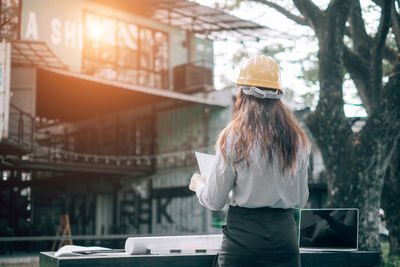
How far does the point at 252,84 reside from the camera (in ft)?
9.16

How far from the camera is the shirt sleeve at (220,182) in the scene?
2631 mm

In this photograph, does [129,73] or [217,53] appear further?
[217,53]

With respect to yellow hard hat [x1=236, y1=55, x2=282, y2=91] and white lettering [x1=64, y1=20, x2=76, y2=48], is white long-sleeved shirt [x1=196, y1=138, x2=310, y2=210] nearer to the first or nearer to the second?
yellow hard hat [x1=236, y1=55, x2=282, y2=91]

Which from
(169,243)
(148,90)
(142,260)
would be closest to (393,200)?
(169,243)

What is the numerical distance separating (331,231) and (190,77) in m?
19.5

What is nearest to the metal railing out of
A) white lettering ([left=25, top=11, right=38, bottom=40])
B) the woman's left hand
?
white lettering ([left=25, top=11, right=38, bottom=40])

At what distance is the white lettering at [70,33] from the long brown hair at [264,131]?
60.9ft

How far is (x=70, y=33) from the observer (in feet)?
67.5

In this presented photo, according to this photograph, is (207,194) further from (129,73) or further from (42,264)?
(129,73)

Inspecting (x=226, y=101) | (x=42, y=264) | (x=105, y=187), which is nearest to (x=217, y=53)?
(x=226, y=101)

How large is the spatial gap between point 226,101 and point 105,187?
8123mm

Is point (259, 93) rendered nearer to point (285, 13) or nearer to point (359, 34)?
point (285, 13)

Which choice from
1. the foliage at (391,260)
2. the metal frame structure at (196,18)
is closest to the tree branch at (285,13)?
the foliage at (391,260)

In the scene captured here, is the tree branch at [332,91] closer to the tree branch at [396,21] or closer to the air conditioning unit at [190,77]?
the tree branch at [396,21]
